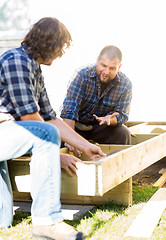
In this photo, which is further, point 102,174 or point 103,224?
point 103,224

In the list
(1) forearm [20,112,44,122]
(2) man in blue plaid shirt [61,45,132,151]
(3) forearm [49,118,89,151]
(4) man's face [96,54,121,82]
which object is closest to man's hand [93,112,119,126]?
(2) man in blue plaid shirt [61,45,132,151]

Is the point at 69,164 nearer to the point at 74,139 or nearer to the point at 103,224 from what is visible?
the point at 74,139

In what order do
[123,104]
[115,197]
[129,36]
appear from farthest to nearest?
[129,36] → [123,104] → [115,197]

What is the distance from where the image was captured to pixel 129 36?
20.2ft

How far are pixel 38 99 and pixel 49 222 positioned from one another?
862 millimetres

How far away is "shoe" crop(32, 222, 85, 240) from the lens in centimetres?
236

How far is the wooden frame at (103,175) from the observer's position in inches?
97.3

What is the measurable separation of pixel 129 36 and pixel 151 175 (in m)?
2.35

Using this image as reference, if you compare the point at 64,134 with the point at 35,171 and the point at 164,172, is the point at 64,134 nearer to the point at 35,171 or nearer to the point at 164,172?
the point at 35,171

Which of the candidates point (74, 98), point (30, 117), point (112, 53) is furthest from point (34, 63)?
point (112, 53)

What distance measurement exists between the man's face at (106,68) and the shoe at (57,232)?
1.91 meters

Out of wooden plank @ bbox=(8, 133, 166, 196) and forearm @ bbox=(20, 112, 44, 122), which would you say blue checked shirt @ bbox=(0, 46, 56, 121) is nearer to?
forearm @ bbox=(20, 112, 44, 122)

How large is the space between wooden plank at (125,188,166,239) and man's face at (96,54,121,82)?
4.15 feet

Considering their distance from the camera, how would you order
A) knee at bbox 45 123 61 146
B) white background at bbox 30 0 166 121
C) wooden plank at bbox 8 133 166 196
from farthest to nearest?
1. white background at bbox 30 0 166 121
2. wooden plank at bbox 8 133 166 196
3. knee at bbox 45 123 61 146
